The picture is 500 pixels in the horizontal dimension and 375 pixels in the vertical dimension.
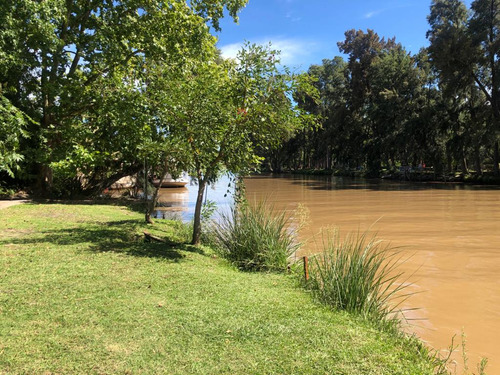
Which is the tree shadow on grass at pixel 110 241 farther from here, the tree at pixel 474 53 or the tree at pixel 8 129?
the tree at pixel 474 53

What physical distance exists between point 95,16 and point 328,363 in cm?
1630

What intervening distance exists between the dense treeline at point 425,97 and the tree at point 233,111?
2017cm

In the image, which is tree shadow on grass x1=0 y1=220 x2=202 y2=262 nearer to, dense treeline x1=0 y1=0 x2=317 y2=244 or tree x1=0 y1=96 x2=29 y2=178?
dense treeline x1=0 y1=0 x2=317 y2=244

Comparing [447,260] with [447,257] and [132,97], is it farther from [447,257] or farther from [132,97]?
[132,97]

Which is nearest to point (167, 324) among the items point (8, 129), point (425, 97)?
point (8, 129)

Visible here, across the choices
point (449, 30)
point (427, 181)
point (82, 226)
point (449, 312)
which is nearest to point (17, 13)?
point (82, 226)

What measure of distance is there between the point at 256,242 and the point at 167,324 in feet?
11.7

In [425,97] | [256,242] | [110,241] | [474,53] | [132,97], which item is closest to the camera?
[256,242]

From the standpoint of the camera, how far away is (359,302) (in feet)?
16.2

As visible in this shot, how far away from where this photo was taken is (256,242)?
737cm

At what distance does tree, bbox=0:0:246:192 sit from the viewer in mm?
13102

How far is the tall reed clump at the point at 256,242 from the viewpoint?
7156mm

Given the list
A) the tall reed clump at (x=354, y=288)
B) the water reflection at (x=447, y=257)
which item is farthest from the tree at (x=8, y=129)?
the tall reed clump at (x=354, y=288)

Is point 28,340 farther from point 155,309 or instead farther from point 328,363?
point 328,363
